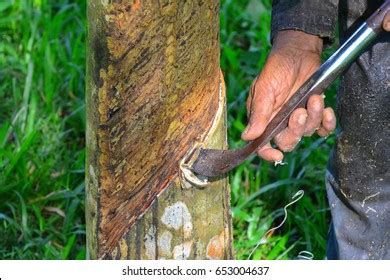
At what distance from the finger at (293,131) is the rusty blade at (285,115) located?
13 millimetres

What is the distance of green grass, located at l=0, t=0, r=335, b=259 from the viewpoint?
2934mm

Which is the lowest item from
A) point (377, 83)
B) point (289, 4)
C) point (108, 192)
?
point (108, 192)

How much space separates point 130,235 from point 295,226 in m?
1.07

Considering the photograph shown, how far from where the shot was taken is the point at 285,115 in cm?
204

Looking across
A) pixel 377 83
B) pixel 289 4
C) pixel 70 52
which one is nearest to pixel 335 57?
pixel 377 83

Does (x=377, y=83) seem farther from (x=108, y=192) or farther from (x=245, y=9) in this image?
(x=245, y=9)

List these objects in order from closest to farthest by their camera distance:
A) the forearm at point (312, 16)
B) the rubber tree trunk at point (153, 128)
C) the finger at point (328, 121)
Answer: the rubber tree trunk at point (153, 128)
the finger at point (328, 121)
the forearm at point (312, 16)

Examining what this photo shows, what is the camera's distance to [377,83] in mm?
2195

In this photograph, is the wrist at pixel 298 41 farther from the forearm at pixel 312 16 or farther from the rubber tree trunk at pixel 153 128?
the rubber tree trunk at pixel 153 128

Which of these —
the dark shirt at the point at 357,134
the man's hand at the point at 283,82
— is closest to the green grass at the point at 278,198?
the dark shirt at the point at 357,134

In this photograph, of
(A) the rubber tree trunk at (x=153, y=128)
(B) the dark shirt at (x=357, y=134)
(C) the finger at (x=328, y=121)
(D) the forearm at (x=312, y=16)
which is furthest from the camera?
(D) the forearm at (x=312, y=16)

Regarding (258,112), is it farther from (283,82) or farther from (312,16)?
(312,16)

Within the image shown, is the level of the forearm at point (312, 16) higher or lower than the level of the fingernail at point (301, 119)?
higher

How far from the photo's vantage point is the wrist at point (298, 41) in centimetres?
235
